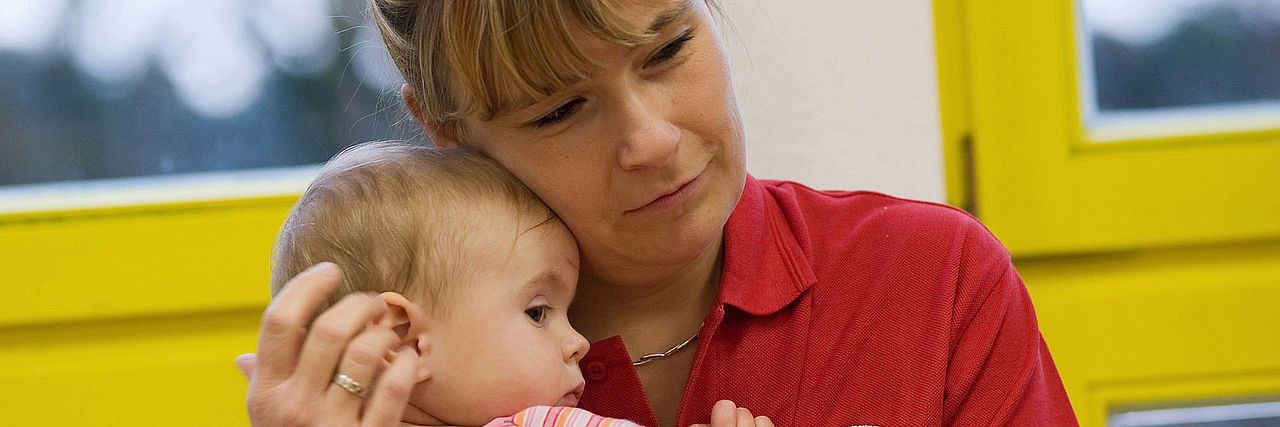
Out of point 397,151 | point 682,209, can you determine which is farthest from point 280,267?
point 682,209

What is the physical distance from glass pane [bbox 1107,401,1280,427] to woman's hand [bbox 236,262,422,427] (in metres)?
1.31

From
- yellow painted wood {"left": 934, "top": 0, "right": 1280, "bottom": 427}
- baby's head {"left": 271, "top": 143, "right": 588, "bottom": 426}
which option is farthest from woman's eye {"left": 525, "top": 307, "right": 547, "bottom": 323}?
yellow painted wood {"left": 934, "top": 0, "right": 1280, "bottom": 427}

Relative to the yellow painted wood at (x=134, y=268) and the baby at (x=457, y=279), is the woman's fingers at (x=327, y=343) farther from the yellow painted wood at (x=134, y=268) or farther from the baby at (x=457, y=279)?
the yellow painted wood at (x=134, y=268)

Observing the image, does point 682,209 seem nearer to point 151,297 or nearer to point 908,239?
point 908,239

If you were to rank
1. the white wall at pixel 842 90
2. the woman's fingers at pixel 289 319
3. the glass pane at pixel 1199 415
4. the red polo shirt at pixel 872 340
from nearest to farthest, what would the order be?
1. the woman's fingers at pixel 289 319
2. the red polo shirt at pixel 872 340
3. the white wall at pixel 842 90
4. the glass pane at pixel 1199 415

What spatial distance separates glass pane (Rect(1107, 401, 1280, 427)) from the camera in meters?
1.80

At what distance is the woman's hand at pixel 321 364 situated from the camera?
967 millimetres

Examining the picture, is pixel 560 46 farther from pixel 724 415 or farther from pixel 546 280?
pixel 724 415

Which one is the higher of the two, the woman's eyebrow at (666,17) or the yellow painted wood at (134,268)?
the woman's eyebrow at (666,17)

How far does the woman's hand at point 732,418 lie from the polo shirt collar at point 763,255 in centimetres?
15

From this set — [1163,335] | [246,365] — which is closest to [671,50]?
[246,365]

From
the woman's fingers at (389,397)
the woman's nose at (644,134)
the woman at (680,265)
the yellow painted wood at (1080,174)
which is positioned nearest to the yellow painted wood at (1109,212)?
the yellow painted wood at (1080,174)

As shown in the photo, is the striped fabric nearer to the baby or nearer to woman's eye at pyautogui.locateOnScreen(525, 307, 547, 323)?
the baby

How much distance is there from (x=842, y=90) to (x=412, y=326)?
0.88m
